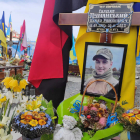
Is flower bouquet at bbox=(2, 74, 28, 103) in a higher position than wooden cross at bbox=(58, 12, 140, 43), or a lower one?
lower

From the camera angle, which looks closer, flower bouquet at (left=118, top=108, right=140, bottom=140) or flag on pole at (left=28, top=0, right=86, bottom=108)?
flower bouquet at (left=118, top=108, right=140, bottom=140)

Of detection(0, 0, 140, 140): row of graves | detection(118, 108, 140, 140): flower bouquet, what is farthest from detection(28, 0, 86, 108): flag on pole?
detection(118, 108, 140, 140): flower bouquet

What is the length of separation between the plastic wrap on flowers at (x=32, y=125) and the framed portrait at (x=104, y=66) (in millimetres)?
694

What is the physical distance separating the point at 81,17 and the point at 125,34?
18.2 inches

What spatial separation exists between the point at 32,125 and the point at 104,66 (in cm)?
92

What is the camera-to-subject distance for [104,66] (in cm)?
167

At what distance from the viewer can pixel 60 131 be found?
128 centimetres

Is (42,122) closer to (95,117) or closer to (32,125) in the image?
(32,125)

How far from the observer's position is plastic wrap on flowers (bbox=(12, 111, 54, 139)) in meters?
1.06

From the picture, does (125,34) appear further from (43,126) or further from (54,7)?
(43,126)

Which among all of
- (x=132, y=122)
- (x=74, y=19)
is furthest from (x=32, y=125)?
(x=74, y=19)

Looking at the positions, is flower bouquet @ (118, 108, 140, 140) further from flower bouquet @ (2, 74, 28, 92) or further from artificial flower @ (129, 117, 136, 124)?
flower bouquet @ (2, 74, 28, 92)

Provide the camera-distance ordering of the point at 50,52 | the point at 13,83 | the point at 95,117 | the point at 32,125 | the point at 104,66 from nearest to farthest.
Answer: the point at 32,125, the point at 13,83, the point at 95,117, the point at 104,66, the point at 50,52

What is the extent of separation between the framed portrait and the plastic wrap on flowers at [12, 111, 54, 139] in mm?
694
